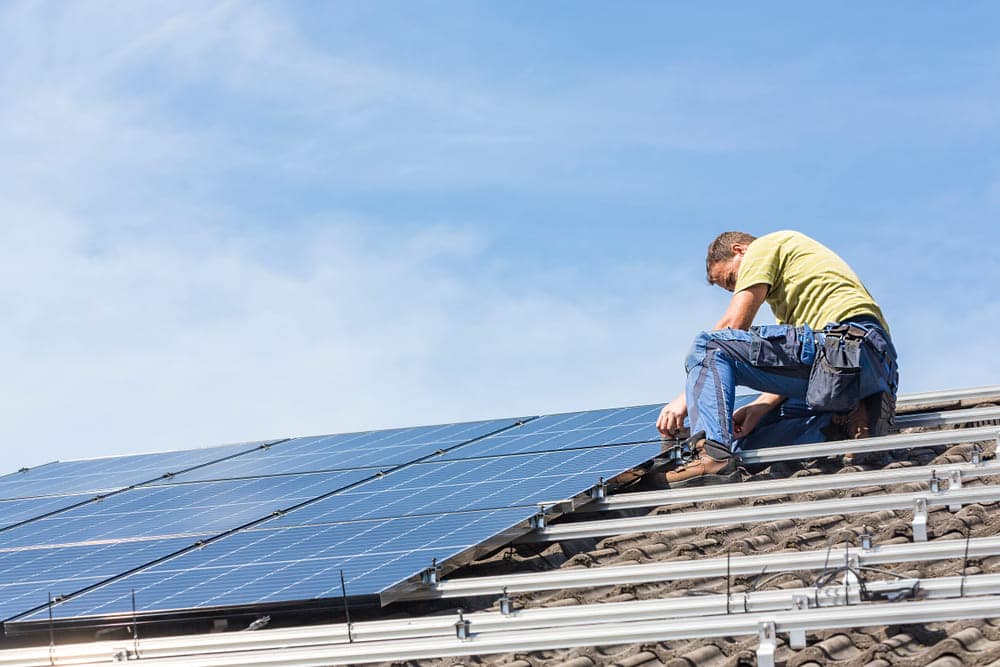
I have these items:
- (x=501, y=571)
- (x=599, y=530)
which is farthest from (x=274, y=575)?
(x=599, y=530)

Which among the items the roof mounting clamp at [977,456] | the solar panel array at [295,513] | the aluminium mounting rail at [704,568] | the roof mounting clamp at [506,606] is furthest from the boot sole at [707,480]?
the roof mounting clamp at [506,606]

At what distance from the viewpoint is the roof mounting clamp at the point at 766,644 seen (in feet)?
18.9

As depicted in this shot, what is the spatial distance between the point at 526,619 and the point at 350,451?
6834 millimetres

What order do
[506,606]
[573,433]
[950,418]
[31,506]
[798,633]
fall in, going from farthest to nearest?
1. [31,506]
2. [573,433]
3. [950,418]
4. [506,606]
5. [798,633]

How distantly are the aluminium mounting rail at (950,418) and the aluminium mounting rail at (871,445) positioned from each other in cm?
83

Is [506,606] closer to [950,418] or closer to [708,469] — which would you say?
[708,469]

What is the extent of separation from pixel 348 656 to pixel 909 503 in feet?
11.4

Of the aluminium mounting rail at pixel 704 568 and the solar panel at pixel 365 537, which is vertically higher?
the solar panel at pixel 365 537

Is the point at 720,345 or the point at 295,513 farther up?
the point at 720,345

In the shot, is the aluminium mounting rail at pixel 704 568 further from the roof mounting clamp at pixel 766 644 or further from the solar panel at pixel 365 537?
the roof mounting clamp at pixel 766 644

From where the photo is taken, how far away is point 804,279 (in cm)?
1005

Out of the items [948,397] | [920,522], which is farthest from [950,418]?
[920,522]

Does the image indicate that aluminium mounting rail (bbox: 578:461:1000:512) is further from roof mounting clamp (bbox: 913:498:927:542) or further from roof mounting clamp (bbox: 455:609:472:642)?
roof mounting clamp (bbox: 455:609:472:642)

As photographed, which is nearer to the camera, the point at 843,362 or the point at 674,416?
the point at 843,362
